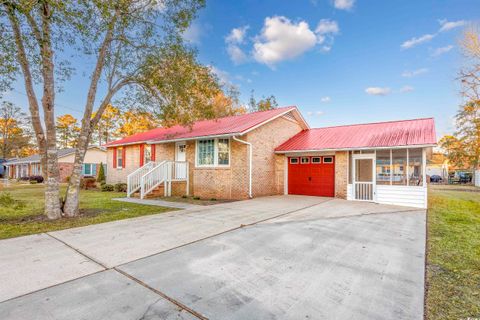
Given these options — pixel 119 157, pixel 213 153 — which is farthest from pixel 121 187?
pixel 213 153

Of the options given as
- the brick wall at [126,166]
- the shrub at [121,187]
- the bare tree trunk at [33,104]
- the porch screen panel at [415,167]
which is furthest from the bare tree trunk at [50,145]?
the porch screen panel at [415,167]

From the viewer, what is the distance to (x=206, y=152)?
43.3 feet

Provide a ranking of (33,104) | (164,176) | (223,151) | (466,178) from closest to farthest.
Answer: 1. (33,104)
2. (223,151)
3. (164,176)
4. (466,178)

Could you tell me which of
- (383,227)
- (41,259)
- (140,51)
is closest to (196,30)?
(140,51)

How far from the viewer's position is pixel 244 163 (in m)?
12.3

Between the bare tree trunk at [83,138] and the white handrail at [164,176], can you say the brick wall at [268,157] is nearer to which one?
the white handrail at [164,176]

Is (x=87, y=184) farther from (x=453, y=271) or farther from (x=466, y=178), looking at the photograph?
(x=466, y=178)

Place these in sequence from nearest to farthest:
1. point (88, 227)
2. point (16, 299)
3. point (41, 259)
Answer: point (16, 299) < point (41, 259) < point (88, 227)

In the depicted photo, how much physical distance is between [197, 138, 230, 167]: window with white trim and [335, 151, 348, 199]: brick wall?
18.6 feet

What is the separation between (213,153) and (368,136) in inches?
315

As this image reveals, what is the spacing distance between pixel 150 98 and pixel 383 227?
29.0ft

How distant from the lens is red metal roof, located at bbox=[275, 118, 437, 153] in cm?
1052

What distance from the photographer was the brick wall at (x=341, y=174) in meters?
12.3

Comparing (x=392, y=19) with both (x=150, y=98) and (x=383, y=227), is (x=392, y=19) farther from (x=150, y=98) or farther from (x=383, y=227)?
(x=150, y=98)
